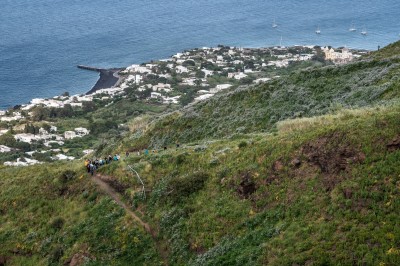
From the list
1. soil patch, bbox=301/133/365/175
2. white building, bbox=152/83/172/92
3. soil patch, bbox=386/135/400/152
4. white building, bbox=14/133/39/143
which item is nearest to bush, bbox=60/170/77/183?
soil patch, bbox=301/133/365/175

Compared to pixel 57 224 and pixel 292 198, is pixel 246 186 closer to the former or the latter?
pixel 292 198

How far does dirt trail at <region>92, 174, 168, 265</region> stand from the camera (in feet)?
59.8

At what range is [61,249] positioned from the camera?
20203 millimetres

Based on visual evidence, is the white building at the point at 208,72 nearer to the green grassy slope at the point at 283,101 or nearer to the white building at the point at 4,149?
the white building at the point at 4,149

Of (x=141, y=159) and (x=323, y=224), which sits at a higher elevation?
(x=323, y=224)

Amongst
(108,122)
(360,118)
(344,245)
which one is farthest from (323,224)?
(108,122)

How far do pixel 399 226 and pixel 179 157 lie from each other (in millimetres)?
11997

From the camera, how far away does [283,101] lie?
33438 mm

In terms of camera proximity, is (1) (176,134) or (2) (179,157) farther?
(1) (176,134)

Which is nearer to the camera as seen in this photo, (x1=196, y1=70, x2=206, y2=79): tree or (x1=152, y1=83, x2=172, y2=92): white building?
(x1=152, y1=83, x2=172, y2=92): white building

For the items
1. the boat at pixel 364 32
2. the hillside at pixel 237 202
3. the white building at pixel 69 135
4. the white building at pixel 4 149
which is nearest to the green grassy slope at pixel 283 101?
the hillside at pixel 237 202

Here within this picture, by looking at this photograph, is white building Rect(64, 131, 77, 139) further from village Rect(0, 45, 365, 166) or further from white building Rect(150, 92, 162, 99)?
white building Rect(150, 92, 162, 99)

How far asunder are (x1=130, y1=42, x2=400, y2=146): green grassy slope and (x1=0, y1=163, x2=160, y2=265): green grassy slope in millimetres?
11161

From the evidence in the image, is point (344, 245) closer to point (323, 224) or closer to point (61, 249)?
point (323, 224)
